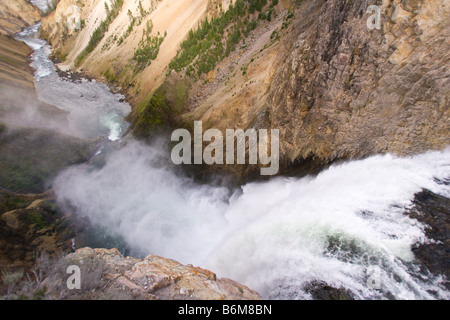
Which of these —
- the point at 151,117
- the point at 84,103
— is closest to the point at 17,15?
the point at 84,103

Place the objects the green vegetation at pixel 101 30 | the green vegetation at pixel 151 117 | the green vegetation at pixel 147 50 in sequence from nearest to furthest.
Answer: the green vegetation at pixel 151 117 < the green vegetation at pixel 147 50 < the green vegetation at pixel 101 30

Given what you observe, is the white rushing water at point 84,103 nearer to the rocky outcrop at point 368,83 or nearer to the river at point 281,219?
the river at point 281,219

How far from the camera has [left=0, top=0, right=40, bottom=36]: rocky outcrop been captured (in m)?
62.3

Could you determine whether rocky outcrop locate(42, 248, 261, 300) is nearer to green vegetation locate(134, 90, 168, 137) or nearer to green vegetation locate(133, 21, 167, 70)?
green vegetation locate(134, 90, 168, 137)

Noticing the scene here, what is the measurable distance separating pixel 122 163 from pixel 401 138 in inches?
694

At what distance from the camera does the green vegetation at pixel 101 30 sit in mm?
46094

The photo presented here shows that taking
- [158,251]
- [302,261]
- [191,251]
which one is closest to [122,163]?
[158,251]

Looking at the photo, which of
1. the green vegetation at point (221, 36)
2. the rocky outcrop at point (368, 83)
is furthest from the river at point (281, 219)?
the green vegetation at point (221, 36)

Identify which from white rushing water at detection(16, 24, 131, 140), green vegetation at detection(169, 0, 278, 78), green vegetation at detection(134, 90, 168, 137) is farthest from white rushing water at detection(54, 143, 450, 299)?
green vegetation at detection(169, 0, 278, 78)

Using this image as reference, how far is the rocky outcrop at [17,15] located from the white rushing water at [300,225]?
244ft

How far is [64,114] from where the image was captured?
Answer: 2397cm

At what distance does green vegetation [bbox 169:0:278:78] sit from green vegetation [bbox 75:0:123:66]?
3228cm

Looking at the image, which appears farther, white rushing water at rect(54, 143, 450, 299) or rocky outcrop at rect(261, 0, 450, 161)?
rocky outcrop at rect(261, 0, 450, 161)
